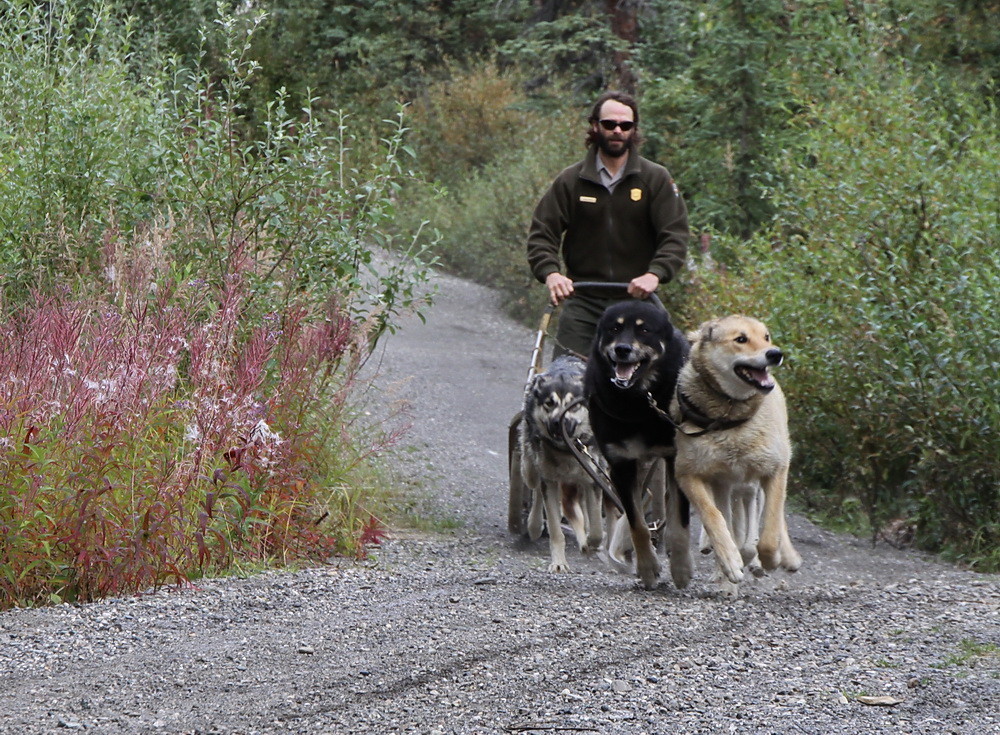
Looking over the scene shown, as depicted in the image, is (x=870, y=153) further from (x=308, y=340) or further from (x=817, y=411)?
(x=308, y=340)

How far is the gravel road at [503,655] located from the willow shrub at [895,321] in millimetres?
1166

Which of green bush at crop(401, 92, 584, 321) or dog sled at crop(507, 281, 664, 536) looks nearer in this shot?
dog sled at crop(507, 281, 664, 536)

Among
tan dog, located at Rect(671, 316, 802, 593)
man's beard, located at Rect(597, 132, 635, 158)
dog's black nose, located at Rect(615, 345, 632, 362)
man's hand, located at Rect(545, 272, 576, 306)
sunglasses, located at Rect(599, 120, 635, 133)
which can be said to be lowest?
tan dog, located at Rect(671, 316, 802, 593)

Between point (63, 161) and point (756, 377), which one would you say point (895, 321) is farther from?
point (63, 161)

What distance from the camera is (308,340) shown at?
7.34 meters

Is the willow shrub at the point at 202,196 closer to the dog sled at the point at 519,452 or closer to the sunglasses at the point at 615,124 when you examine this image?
the dog sled at the point at 519,452

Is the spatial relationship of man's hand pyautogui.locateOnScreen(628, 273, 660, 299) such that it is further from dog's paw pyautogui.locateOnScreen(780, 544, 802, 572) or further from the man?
dog's paw pyautogui.locateOnScreen(780, 544, 802, 572)

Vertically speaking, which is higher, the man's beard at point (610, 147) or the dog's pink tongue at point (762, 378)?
the man's beard at point (610, 147)

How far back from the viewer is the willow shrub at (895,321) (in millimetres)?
8031

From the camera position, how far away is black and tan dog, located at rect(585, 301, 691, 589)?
20.6 feet

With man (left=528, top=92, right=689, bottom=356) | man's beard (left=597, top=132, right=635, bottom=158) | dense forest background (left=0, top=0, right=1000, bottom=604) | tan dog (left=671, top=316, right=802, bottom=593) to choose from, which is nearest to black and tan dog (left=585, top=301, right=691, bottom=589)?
tan dog (left=671, top=316, right=802, bottom=593)

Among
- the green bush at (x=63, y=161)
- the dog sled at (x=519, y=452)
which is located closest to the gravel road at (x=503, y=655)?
the dog sled at (x=519, y=452)

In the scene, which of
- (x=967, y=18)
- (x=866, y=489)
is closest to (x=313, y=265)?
(x=866, y=489)

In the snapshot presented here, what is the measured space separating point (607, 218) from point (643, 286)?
66 centimetres
